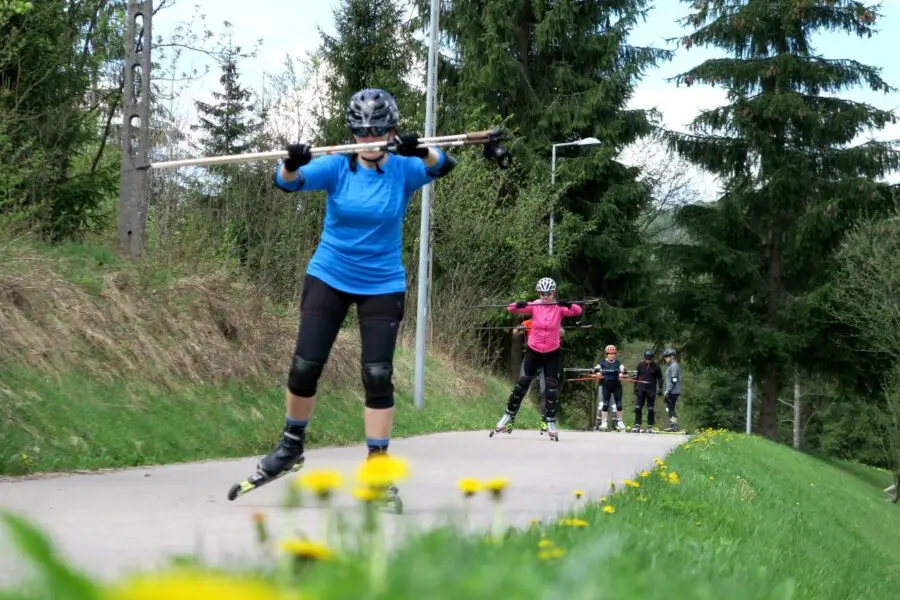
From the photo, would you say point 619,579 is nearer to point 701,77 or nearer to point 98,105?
point 98,105

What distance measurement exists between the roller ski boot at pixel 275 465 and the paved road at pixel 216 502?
105mm

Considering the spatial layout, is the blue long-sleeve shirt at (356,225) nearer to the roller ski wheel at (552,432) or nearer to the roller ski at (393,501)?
the roller ski at (393,501)

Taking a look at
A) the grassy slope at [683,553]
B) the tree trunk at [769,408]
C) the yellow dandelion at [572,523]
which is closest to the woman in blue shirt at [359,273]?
the grassy slope at [683,553]

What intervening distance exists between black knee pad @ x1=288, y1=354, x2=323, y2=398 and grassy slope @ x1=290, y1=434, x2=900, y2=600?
158cm

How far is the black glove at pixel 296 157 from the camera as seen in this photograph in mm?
5402

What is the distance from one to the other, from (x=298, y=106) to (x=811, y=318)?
17.2 meters

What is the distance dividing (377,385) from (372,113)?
1.41 meters

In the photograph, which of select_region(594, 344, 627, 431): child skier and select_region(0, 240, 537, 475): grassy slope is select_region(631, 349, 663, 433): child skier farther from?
select_region(0, 240, 537, 475): grassy slope

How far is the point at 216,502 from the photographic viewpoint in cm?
584

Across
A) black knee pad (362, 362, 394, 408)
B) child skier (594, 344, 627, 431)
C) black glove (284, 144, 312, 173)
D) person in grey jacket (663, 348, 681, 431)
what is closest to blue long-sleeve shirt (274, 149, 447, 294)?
black glove (284, 144, 312, 173)

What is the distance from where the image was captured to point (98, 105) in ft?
51.3

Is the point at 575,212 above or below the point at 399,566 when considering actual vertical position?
above

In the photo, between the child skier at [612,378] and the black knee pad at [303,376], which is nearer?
the black knee pad at [303,376]

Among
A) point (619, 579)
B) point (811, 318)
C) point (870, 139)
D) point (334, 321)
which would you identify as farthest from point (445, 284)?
point (619, 579)
